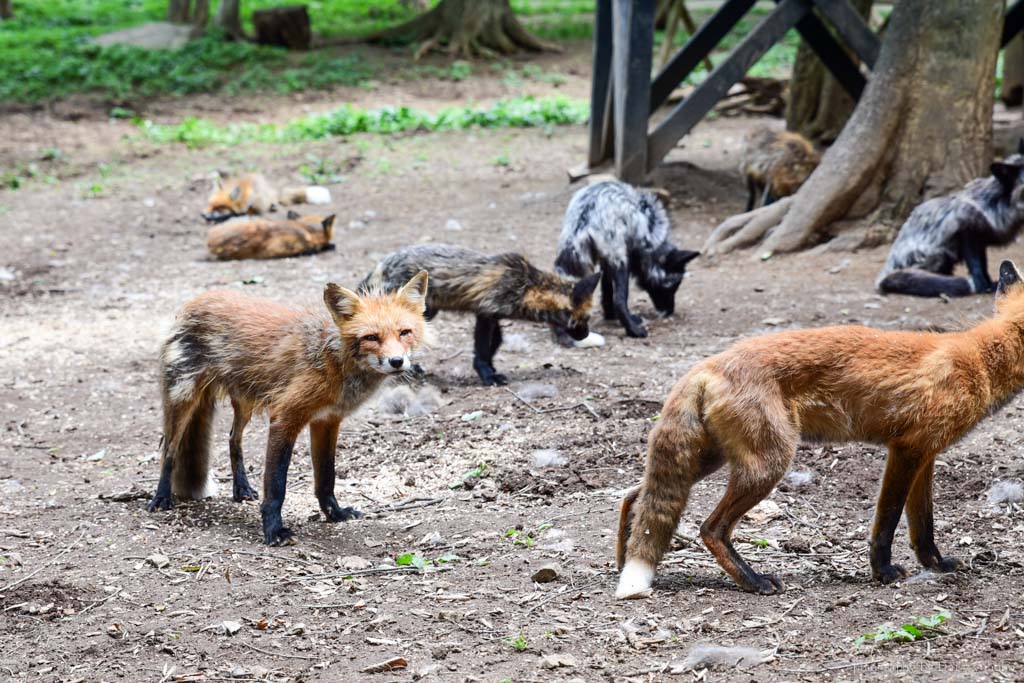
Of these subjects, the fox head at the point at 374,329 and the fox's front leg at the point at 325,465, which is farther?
the fox's front leg at the point at 325,465

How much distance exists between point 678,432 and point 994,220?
6.21 m

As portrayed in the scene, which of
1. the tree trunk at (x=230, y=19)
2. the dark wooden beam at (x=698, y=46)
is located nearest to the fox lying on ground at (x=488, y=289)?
the dark wooden beam at (x=698, y=46)

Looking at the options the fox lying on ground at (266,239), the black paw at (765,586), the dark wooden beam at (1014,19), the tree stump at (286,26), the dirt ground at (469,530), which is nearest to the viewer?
the dirt ground at (469,530)

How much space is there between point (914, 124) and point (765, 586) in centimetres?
703

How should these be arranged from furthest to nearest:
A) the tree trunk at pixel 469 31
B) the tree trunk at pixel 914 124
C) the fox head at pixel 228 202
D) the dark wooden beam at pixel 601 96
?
the tree trunk at pixel 469 31 < the dark wooden beam at pixel 601 96 < the fox head at pixel 228 202 < the tree trunk at pixel 914 124

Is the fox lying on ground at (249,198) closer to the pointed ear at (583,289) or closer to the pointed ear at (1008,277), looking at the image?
the pointed ear at (583,289)

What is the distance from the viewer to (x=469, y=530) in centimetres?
571

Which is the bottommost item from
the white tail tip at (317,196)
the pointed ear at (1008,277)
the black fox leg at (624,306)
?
the white tail tip at (317,196)

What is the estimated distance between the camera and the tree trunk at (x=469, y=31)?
2438cm

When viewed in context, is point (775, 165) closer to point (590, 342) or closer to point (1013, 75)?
point (590, 342)

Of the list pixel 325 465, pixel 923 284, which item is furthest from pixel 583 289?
pixel 325 465

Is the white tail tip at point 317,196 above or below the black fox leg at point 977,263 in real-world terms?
below

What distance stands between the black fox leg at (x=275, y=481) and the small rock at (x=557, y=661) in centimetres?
183

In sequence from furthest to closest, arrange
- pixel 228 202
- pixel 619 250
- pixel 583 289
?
1. pixel 228 202
2. pixel 619 250
3. pixel 583 289
